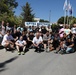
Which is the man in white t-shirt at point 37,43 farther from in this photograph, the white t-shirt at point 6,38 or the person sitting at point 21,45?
the white t-shirt at point 6,38

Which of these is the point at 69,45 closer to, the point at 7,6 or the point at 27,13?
the point at 7,6

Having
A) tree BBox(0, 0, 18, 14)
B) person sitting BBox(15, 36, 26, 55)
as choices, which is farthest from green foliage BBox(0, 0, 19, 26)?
person sitting BBox(15, 36, 26, 55)

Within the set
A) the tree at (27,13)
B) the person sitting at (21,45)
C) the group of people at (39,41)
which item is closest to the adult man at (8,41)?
the group of people at (39,41)

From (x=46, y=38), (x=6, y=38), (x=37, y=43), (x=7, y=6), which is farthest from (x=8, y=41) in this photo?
(x=7, y=6)

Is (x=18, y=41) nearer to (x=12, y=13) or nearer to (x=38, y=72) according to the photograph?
(x=38, y=72)

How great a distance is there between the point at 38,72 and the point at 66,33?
8.64 m

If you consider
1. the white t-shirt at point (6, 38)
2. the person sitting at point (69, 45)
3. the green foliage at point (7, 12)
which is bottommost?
the person sitting at point (69, 45)

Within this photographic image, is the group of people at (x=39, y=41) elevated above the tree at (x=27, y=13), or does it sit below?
below

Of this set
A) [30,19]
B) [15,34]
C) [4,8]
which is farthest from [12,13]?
[15,34]

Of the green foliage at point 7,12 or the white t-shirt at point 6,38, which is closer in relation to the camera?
the white t-shirt at point 6,38

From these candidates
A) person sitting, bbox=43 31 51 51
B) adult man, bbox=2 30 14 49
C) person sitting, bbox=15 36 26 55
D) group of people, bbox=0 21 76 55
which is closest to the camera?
person sitting, bbox=15 36 26 55

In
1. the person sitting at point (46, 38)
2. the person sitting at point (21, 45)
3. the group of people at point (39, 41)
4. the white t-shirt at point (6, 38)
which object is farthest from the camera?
the person sitting at point (46, 38)

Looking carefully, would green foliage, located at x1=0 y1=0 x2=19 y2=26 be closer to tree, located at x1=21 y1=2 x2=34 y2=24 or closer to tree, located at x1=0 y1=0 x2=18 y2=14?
tree, located at x1=0 y1=0 x2=18 y2=14

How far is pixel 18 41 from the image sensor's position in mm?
16141
